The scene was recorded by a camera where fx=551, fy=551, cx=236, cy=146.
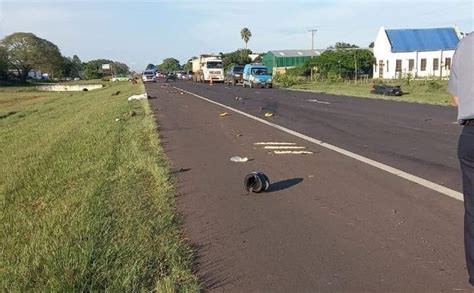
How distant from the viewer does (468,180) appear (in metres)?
3.92

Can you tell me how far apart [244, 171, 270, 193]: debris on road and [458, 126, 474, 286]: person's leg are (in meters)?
3.55

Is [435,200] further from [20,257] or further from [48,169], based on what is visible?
[48,169]

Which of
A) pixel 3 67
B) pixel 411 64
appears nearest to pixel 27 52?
pixel 3 67

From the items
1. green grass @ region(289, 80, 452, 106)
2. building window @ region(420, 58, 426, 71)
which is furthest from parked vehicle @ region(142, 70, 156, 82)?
green grass @ region(289, 80, 452, 106)

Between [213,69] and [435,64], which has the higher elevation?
[213,69]

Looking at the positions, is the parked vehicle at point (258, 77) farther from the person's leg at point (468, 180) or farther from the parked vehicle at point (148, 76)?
the person's leg at point (468, 180)

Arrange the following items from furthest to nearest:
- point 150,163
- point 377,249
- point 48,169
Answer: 1. point 48,169
2. point 150,163
3. point 377,249

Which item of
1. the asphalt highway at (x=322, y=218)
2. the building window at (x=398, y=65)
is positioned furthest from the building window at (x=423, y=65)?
the asphalt highway at (x=322, y=218)

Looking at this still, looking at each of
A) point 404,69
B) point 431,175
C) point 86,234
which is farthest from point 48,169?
point 404,69

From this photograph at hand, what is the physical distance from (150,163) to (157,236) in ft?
12.9

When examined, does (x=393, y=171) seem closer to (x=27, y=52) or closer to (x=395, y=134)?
(x=395, y=134)

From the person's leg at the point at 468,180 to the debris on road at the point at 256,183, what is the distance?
3.55 m

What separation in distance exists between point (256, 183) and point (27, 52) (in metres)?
150

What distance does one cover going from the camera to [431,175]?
8242 millimetres
